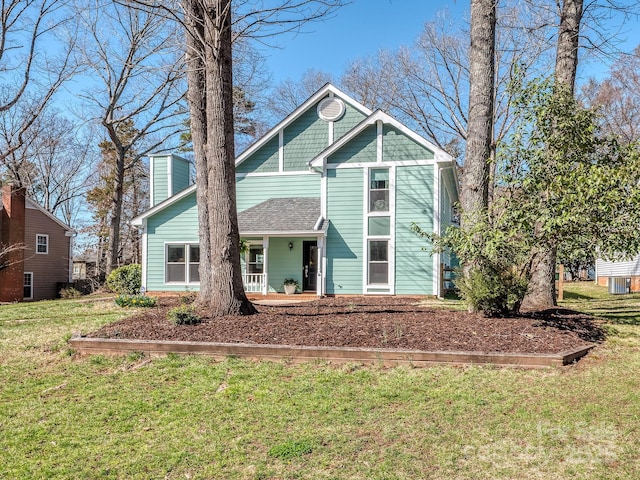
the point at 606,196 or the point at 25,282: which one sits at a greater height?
the point at 606,196

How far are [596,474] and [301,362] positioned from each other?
3.34m

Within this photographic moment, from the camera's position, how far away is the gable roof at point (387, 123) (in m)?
14.9

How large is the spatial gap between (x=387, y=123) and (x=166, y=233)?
8.73 metres

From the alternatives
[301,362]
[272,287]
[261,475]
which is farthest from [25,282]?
[261,475]

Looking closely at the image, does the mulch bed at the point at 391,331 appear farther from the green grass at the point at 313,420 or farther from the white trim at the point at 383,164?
the white trim at the point at 383,164

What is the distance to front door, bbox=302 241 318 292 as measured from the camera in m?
16.7

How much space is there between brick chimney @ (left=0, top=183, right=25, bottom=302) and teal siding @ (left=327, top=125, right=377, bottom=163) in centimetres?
1694

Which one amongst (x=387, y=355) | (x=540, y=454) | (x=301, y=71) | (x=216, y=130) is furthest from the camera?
(x=301, y=71)

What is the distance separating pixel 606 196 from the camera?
6.19m

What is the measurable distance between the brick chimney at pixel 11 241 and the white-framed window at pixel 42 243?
172cm

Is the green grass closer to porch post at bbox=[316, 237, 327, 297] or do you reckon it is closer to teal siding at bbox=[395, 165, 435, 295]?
teal siding at bbox=[395, 165, 435, 295]

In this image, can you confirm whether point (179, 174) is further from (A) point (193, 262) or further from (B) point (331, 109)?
(B) point (331, 109)

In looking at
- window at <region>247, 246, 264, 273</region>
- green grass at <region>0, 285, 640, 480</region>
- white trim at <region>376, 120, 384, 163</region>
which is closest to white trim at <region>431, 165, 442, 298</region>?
white trim at <region>376, 120, 384, 163</region>

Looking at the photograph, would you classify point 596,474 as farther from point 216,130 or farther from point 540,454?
point 216,130
